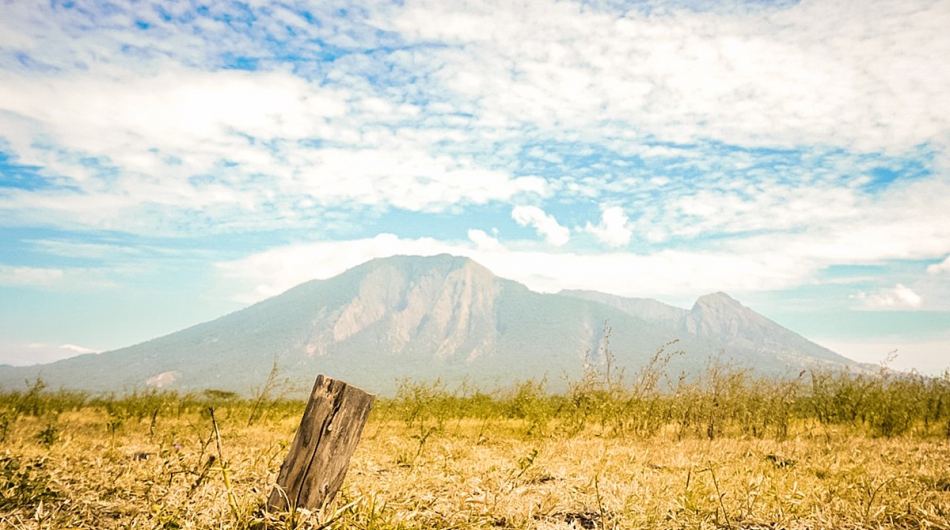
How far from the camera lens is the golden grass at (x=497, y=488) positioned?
12.9 feet

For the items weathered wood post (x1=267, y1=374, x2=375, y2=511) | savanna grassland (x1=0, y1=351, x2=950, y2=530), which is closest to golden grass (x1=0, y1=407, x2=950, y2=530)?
Answer: savanna grassland (x1=0, y1=351, x2=950, y2=530)

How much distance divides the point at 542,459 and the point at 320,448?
15.3 ft

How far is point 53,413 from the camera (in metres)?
12.4

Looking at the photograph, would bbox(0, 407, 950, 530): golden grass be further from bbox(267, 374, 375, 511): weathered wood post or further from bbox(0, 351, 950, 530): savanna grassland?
bbox(267, 374, 375, 511): weathered wood post

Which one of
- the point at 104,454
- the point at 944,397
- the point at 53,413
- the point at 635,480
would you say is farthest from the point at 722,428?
the point at 53,413

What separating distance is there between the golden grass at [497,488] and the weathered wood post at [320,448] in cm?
14

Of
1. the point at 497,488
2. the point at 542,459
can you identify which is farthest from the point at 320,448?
the point at 542,459

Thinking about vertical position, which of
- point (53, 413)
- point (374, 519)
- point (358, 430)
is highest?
point (358, 430)

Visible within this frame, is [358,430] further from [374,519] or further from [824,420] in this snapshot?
[824,420]

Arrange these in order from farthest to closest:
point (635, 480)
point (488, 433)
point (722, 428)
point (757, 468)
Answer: point (722, 428)
point (488, 433)
point (757, 468)
point (635, 480)

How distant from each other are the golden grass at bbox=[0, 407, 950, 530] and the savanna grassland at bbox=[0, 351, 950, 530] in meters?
0.02

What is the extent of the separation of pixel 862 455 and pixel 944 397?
25.0 ft

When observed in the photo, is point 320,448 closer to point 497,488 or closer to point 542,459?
point 497,488

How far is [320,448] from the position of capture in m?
3.27
